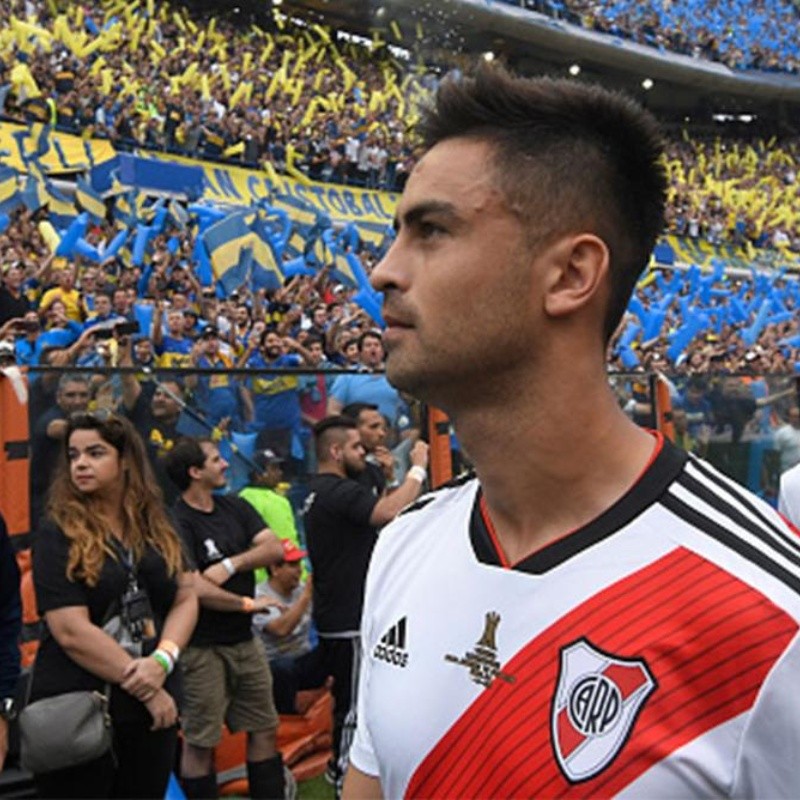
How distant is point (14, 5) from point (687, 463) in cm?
1872

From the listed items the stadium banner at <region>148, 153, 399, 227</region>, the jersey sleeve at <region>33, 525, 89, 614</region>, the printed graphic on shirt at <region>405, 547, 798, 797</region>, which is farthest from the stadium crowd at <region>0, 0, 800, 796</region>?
the printed graphic on shirt at <region>405, 547, 798, 797</region>

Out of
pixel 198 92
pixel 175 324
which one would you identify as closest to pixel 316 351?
pixel 175 324

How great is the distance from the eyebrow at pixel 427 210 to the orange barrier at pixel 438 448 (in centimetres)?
389

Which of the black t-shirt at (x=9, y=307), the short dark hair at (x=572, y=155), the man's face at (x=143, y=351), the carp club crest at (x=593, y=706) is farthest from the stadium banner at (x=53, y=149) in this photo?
the carp club crest at (x=593, y=706)

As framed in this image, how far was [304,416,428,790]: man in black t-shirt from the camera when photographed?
475 cm

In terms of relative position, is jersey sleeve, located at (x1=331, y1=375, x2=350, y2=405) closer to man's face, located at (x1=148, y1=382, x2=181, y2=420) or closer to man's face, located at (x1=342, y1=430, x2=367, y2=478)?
man's face, located at (x1=342, y1=430, x2=367, y2=478)

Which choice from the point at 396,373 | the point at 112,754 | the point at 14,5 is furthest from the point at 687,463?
the point at 14,5

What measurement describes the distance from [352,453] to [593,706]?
365cm

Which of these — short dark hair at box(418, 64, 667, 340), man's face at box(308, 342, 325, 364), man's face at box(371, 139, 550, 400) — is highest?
short dark hair at box(418, 64, 667, 340)

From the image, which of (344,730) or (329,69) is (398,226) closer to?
(344,730)

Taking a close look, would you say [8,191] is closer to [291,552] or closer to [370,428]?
[370,428]

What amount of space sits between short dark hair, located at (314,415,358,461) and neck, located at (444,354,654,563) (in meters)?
3.34

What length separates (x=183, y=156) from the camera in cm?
1978

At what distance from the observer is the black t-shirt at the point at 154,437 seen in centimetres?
452
